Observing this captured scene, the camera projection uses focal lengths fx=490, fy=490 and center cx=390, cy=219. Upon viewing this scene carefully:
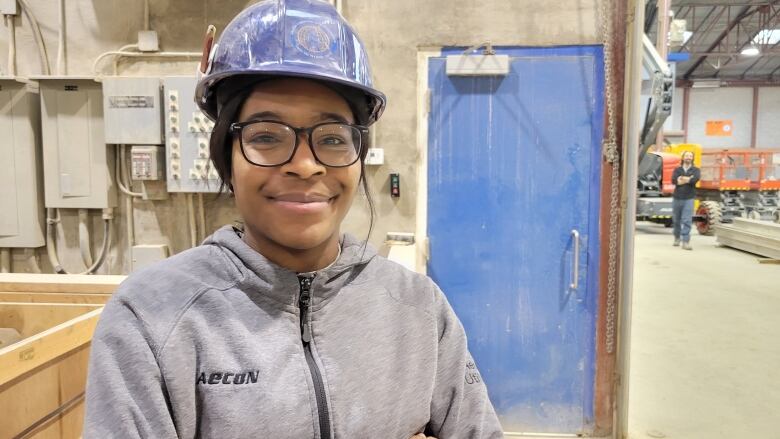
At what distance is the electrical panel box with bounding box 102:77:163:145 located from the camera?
256 centimetres

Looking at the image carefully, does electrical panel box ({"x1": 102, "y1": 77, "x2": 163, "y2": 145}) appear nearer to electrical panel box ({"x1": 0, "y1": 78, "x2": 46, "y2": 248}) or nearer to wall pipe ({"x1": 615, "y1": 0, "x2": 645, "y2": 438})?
electrical panel box ({"x1": 0, "y1": 78, "x2": 46, "y2": 248})

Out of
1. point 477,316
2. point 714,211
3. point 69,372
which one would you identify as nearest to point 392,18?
point 477,316

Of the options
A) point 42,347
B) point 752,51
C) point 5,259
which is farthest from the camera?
point 752,51

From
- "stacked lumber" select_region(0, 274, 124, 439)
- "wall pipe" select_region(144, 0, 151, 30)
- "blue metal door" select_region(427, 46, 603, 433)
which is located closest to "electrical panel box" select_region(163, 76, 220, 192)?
"wall pipe" select_region(144, 0, 151, 30)

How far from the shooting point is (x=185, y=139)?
260 centimetres

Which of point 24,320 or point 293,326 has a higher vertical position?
point 293,326

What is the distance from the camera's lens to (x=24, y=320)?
208 cm

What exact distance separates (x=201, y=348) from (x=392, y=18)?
7.50ft

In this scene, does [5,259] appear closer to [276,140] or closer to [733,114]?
[276,140]

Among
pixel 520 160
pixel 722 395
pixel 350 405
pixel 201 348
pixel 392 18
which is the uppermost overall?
pixel 392 18

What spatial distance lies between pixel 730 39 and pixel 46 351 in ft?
62.3

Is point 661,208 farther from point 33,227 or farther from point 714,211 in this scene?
point 33,227

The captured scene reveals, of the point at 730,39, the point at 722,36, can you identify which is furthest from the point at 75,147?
the point at 730,39

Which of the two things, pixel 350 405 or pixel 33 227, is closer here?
pixel 350 405
